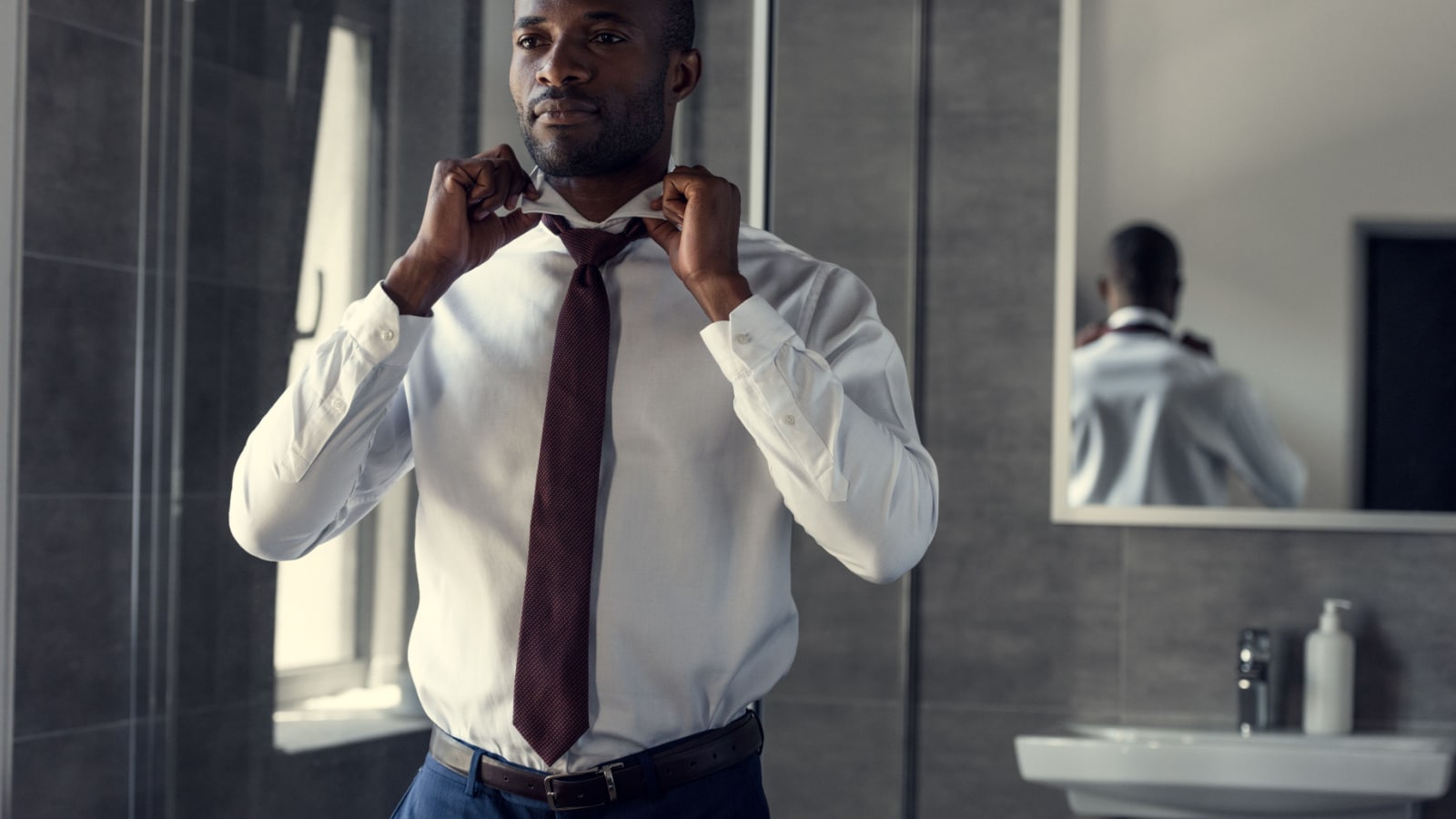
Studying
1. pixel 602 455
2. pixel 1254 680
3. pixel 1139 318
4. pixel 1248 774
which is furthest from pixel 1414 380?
pixel 602 455

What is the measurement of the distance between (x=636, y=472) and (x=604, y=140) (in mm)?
263

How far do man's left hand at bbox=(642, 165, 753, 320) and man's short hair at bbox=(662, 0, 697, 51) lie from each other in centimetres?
15

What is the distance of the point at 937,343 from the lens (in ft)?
7.46

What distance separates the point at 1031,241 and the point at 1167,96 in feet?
1.08

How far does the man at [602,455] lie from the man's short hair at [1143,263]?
49.0 inches

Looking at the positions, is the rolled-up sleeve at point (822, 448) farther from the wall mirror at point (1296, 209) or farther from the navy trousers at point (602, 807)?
→ the wall mirror at point (1296, 209)

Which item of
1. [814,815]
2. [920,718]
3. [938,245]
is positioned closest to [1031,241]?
[938,245]

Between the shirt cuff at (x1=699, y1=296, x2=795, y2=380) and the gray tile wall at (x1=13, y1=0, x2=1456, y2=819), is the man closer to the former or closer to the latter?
the shirt cuff at (x1=699, y1=296, x2=795, y2=380)

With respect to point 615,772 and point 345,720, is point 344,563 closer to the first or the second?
point 345,720

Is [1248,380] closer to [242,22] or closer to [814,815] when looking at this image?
[814,815]

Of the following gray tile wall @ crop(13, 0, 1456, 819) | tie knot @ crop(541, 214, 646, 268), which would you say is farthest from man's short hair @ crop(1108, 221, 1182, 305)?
tie knot @ crop(541, 214, 646, 268)

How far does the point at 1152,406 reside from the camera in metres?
2.27

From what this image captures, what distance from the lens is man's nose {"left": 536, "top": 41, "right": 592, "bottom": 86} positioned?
1057 mm

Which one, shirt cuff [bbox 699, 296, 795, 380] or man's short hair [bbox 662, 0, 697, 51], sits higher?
man's short hair [bbox 662, 0, 697, 51]
